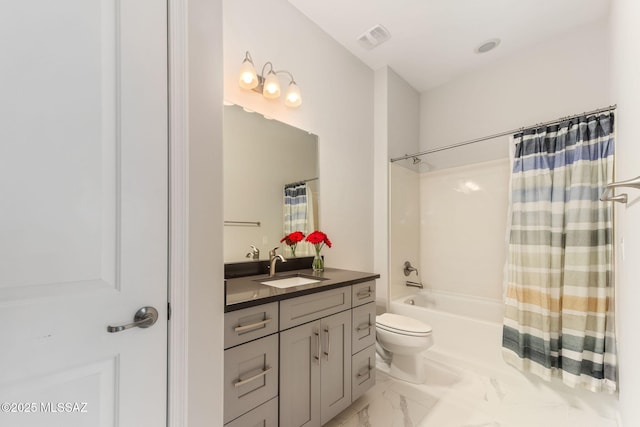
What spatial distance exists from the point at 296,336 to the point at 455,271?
218 cm

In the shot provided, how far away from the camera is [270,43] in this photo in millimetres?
1862

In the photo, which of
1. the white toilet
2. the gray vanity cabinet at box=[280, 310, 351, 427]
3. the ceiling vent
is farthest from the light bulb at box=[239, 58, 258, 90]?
the white toilet

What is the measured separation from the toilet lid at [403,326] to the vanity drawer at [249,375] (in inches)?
41.9

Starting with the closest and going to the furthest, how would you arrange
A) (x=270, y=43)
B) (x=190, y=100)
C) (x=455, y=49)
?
(x=190, y=100) < (x=270, y=43) < (x=455, y=49)

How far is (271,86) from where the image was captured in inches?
70.4

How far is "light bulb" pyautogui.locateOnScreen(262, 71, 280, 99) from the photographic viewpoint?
70.4 inches

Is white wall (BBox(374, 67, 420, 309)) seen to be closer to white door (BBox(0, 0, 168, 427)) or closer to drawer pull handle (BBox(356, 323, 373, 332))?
drawer pull handle (BBox(356, 323, 373, 332))

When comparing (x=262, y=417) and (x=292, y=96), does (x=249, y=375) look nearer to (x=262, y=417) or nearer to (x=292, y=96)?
(x=262, y=417)

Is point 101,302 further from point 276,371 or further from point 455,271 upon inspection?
point 455,271

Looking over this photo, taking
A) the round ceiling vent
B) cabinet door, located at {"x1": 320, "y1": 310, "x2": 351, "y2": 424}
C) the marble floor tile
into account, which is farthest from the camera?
the round ceiling vent

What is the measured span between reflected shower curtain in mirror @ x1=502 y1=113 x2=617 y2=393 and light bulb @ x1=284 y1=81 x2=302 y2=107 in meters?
1.72

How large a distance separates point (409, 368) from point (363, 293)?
810 mm

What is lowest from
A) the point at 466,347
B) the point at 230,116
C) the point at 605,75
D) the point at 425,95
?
the point at 466,347

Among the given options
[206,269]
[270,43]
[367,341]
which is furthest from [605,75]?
[206,269]
